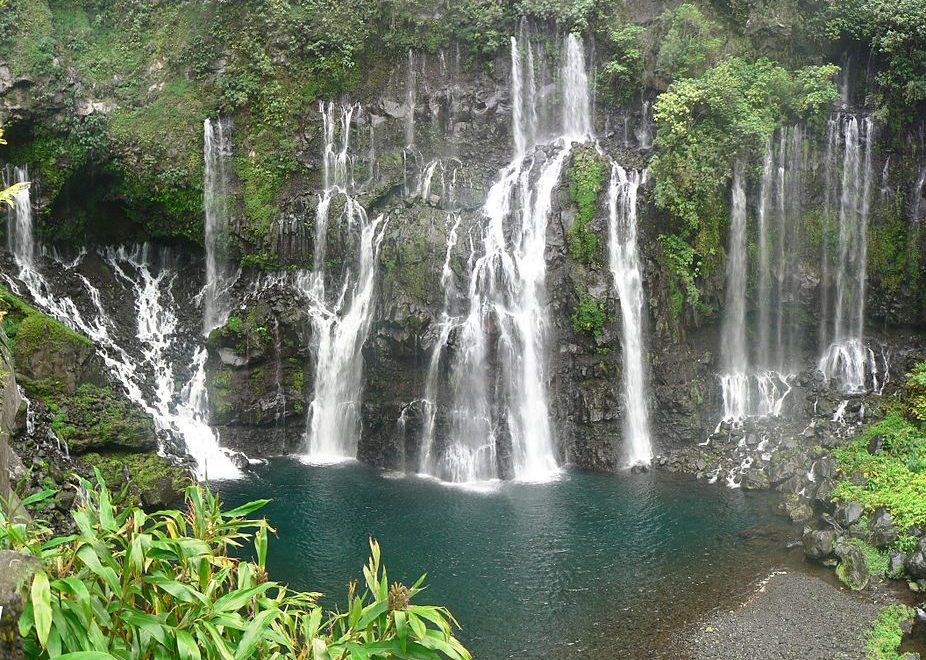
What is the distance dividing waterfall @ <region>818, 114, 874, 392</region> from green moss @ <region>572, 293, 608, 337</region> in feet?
25.4

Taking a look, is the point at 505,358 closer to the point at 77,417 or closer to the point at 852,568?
the point at 852,568

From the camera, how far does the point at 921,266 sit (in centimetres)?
2330

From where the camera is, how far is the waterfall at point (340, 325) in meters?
23.6

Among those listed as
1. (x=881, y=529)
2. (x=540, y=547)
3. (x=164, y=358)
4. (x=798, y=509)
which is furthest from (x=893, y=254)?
(x=164, y=358)

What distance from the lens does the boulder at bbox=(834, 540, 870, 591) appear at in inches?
575

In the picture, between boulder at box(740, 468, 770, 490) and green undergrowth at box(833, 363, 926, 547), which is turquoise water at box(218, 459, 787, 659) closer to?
boulder at box(740, 468, 770, 490)

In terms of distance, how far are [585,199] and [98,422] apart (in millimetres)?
14860

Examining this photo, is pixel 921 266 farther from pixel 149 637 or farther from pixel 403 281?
pixel 149 637

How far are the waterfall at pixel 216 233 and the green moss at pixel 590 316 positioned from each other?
1160 cm

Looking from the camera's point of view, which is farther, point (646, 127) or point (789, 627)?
point (646, 127)

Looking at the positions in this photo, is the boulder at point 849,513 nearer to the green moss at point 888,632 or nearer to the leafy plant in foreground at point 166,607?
the green moss at point 888,632

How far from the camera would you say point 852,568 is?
14.9 metres

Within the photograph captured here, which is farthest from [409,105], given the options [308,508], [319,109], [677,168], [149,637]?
[149,637]

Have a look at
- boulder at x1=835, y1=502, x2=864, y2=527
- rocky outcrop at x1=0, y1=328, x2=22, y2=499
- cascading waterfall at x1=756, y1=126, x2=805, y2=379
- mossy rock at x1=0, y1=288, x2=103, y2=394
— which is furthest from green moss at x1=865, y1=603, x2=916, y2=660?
mossy rock at x1=0, y1=288, x2=103, y2=394
